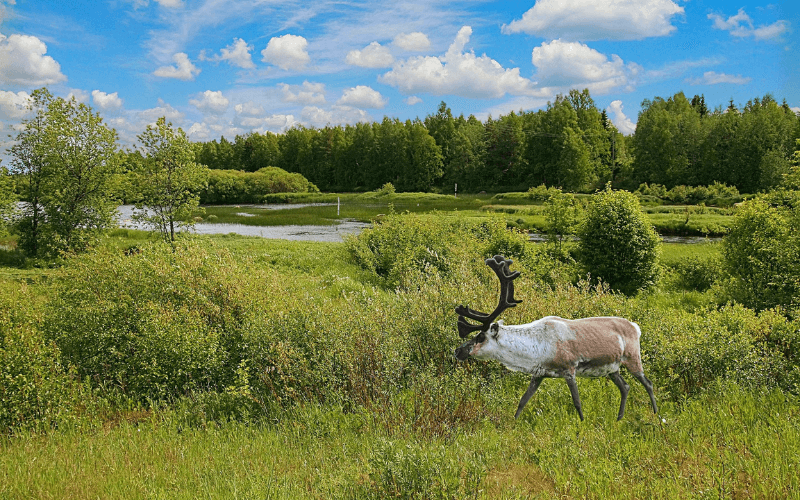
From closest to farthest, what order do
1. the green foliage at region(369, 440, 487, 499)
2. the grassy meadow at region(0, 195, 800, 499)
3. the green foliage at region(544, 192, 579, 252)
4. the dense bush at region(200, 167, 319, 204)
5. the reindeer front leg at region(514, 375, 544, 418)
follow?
1. the green foliage at region(369, 440, 487, 499)
2. the grassy meadow at region(0, 195, 800, 499)
3. the reindeer front leg at region(514, 375, 544, 418)
4. the green foliage at region(544, 192, 579, 252)
5. the dense bush at region(200, 167, 319, 204)

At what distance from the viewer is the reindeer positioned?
508 cm

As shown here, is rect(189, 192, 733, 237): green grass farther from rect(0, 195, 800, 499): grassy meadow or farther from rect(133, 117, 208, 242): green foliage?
rect(0, 195, 800, 499): grassy meadow

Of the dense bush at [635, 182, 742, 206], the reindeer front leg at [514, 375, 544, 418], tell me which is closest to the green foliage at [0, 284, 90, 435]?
the reindeer front leg at [514, 375, 544, 418]

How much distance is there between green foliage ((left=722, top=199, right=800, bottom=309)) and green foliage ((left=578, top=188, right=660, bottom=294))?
235cm

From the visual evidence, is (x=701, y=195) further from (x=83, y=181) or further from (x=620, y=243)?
(x=83, y=181)

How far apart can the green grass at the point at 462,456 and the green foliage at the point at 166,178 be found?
14712 mm

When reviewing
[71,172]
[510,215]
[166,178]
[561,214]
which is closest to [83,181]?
[71,172]

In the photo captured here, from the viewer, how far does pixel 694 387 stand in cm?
736

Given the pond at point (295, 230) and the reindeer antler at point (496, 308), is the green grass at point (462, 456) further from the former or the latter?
the pond at point (295, 230)

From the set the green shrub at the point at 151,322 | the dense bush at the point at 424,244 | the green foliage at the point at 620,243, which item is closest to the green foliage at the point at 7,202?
the dense bush at the point at 424,244

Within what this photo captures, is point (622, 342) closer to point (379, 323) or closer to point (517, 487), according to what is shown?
point (517, 487)

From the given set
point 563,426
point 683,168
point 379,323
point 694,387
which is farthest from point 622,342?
point 683,168

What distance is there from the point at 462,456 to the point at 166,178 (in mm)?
18442

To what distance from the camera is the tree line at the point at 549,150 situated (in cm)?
7300
